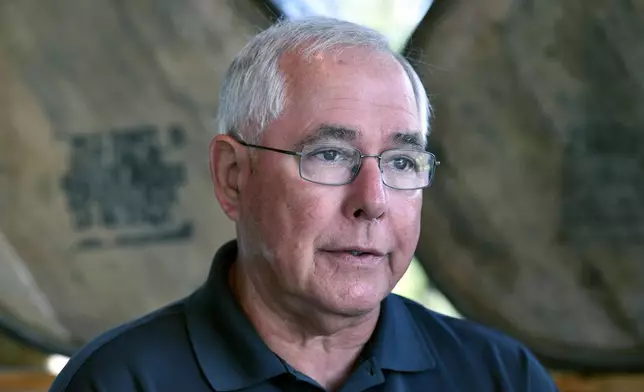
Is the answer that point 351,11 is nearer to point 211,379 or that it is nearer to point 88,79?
point 88,79

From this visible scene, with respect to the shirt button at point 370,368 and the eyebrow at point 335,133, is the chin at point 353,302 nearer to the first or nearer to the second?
the shirt button at point 370,368

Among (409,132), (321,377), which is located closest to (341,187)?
(409,132)

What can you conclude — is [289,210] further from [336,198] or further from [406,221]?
[406,221]

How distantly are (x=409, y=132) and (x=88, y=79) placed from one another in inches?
39.5

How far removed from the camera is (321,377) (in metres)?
1.10

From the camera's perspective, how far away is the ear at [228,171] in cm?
109

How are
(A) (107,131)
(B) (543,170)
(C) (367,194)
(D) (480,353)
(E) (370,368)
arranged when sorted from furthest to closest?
(A) (107,131) → (B) (543,170) → (D) (480,353) → (E) (370,368) → (C) (367,194)

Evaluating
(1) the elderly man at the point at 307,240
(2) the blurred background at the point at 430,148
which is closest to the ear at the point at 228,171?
(1) the elderly man at the point at 307,240

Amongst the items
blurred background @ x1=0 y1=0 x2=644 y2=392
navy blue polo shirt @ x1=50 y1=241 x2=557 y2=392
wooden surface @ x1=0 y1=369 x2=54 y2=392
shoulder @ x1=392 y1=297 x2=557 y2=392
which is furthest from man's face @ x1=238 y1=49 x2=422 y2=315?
wooden surface @ x1=0 y1=369 x2=54 y2=392

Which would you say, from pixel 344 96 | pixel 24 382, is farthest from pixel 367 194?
pixel 24 382

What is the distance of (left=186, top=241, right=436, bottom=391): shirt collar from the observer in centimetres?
104

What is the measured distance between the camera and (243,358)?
1.06m

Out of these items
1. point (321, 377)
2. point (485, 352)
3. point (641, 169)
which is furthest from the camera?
point (641, 169)

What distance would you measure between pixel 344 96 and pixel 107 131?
91 centimetres
